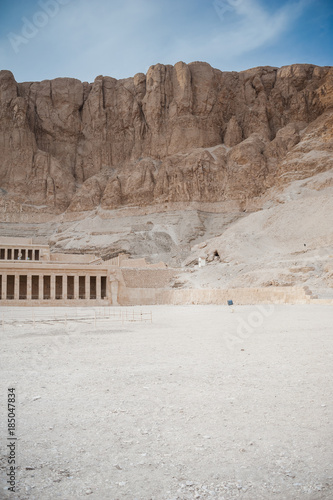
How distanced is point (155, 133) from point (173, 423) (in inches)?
3582

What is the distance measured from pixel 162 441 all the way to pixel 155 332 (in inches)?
395

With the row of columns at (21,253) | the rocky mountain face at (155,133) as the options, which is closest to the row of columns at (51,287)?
the row of columns at (21,253)

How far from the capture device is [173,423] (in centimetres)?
526

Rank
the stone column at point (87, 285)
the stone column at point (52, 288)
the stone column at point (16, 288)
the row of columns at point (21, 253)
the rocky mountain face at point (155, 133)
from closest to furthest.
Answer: the stone column at point (16, 288) → the stone column at point (52, 288) → the stone column at point (87, 285) → the row of columns at point (21, 253) → the rocky mountain face at point (155, 133)

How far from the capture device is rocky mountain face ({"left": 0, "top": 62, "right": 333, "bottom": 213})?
81.6 m

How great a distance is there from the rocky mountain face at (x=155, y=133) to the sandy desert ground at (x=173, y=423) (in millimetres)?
70449

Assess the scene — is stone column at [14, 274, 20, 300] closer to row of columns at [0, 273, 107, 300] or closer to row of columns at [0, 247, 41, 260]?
row of columns at [0, 273, 107, 300]

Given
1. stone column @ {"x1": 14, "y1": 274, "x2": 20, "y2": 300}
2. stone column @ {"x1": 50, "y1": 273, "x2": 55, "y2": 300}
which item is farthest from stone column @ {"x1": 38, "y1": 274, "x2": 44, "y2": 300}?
stone column @ {"x1": 14, "y1": 274, "x2": 20, "y2": 300}

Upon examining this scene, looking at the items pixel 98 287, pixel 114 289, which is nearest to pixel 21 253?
pixel 98 287

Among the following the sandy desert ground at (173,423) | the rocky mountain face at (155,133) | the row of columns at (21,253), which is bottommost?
the sandy desert ground at (173,423)

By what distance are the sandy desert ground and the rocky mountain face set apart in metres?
70.4

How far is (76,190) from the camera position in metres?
93.8

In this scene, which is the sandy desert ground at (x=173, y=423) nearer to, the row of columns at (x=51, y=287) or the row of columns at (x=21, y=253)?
the row of columns at (x=51, y=287)

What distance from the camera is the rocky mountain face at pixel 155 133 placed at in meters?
81.6
